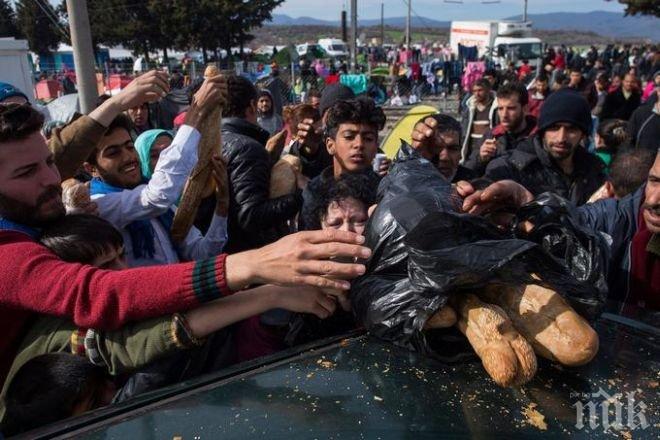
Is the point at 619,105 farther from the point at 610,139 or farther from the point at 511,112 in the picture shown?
the point at 511,112

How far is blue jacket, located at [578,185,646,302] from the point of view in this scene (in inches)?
83.3

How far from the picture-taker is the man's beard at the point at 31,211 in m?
1.67

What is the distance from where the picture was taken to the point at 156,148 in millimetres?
3326

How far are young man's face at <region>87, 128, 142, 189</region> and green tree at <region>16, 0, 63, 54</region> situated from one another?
53.5m

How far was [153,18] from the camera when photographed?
148ft

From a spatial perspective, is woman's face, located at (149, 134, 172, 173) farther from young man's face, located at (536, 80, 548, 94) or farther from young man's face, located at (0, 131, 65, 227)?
young man's face, located at (536, 80, 548, 94)

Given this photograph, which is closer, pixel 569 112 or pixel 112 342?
pixel 112 342

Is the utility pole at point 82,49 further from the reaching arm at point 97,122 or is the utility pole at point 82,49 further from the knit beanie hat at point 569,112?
the knit beanie hat at point 569,112

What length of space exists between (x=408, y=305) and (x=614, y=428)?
0.53 meters

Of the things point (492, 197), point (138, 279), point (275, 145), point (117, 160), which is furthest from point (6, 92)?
point (492, 197)

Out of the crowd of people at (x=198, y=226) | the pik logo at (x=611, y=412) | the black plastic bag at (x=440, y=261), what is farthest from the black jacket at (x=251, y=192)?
the pik logo at (x=611, y=412)

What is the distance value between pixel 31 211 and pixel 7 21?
5831 cm

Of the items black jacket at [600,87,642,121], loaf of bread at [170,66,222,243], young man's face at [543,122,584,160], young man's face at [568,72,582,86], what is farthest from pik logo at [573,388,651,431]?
young man's face at [568,72,582,86]

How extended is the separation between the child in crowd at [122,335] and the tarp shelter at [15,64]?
34.6 feet
